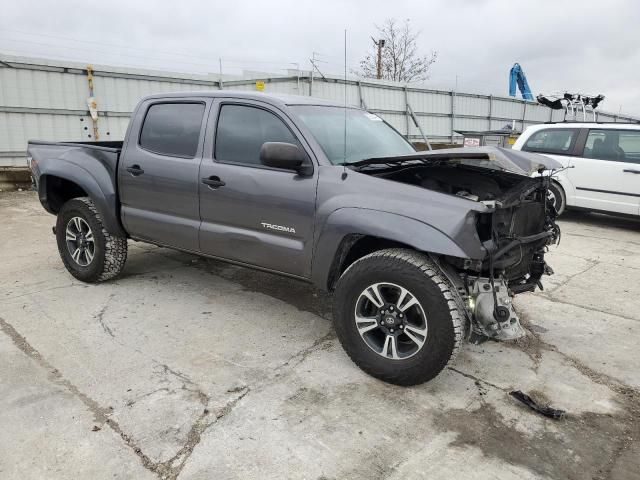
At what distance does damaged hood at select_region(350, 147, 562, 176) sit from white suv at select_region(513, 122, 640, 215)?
5.25 m

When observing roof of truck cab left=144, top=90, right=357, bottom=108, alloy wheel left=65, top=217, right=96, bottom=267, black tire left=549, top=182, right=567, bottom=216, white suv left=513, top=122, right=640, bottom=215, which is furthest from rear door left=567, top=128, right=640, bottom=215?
alloy wheel left=65, top=217, right=96, bottom=267

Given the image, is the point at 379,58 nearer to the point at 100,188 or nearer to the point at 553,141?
the point at 553,141

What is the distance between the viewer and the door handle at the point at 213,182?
373 cm

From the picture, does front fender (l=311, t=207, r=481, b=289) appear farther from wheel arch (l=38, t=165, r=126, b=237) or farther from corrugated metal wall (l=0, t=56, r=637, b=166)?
corrugated metal wall (l=0, t=56, r=637, b=166)

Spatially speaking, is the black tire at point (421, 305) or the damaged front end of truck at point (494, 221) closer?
the black tire at point (421, 305)

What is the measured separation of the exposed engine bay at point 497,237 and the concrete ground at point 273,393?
490mm

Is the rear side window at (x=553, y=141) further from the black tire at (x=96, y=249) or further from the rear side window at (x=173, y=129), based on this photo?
the black tire at (x=96, y=249)

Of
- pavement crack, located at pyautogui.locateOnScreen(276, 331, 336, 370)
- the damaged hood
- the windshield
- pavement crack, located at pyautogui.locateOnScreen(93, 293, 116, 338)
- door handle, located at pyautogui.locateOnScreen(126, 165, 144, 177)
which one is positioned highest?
the windshield

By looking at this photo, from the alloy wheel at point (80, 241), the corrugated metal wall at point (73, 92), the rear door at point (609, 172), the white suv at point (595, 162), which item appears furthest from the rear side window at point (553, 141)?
the alloy wheel at point (80, 241)

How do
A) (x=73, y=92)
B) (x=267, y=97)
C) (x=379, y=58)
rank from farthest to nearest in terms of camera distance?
1. (x=379, y=58)
2. (x=73, y=92)
3. (x=267, y=97)

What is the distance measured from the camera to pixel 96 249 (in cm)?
460

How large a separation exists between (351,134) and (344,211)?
3.30ft

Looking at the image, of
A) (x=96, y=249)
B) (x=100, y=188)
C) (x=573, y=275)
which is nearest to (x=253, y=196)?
(x=100, y=188)

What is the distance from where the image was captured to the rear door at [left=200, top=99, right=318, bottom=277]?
133 inches
